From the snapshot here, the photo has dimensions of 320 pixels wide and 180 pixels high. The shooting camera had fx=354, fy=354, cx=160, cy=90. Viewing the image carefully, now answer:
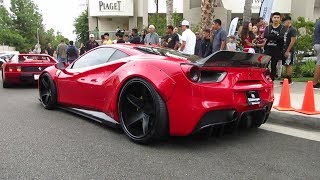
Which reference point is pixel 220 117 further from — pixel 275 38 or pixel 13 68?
pixel 13 68

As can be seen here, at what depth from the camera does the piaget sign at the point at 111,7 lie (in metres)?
30.7

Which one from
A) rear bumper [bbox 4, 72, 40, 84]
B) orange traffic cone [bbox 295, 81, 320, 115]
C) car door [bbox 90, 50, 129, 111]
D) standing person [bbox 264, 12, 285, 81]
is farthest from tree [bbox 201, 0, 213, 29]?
car door [bbox 90, 50, 129, 111]

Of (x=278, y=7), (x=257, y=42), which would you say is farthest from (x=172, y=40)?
(x=278, y=7)

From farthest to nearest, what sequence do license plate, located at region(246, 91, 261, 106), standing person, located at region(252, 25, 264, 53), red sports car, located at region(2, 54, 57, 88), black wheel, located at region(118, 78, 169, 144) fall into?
red sports car, located at region(2, 54, 57, 88), standing person, located at region(252, 25, 264, 53), license plate, located at region(246, 91, 261, 106), black wheel, located at region(118, 78, 169, 144)

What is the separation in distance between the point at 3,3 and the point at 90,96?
66658 mm

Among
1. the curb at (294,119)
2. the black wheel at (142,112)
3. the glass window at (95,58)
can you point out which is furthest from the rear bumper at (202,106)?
the glass window at (95,58)

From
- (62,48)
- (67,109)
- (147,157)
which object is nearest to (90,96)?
(67,109)

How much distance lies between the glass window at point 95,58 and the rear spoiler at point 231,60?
63.2 inches

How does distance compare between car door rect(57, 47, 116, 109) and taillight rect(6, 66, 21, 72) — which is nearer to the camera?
car door rect(57, 47, 116, 109)

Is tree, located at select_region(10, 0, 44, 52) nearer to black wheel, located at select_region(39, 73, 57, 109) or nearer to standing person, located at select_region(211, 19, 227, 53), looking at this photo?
standing person, located at select_region(211, 19, 227, 53)

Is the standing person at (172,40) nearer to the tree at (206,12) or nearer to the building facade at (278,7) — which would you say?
the tree at (206,12)

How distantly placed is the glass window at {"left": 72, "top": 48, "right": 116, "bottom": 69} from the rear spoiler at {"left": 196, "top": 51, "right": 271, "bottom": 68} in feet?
5.27

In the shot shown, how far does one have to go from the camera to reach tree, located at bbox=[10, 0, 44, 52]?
6275 cm

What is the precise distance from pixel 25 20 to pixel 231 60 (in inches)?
2615
